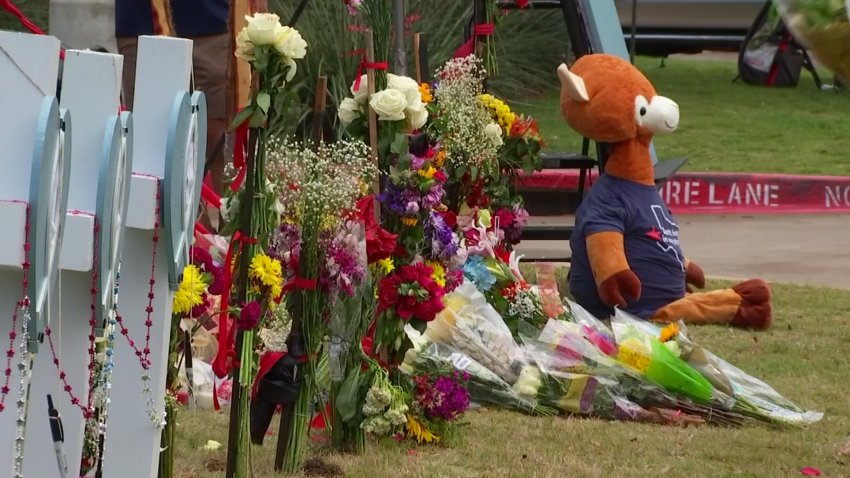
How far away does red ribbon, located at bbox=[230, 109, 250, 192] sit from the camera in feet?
13.3

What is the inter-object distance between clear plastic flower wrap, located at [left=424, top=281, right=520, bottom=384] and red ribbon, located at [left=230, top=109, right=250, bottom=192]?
1.41 metres

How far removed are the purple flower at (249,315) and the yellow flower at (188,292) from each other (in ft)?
0.43

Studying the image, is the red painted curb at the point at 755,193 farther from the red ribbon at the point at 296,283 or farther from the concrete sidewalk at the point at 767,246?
the red ribbon at the point at 296,283

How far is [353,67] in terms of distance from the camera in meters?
11.5

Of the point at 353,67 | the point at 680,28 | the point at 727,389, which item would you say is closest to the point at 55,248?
the point at 727,389

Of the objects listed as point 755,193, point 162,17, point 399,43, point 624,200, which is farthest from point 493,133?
point 755,193

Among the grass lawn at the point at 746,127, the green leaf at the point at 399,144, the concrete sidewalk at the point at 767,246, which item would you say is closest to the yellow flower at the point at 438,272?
the green leaf at the point at 399,144

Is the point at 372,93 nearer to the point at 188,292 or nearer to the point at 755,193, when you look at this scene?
the point at 188,292

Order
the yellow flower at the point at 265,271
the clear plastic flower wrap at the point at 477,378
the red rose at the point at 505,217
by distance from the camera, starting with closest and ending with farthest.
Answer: the yellow flower at the point at 265,271 < the clear plastic flower wrap at the point at 477,378 < the red rose at the point at 505,217

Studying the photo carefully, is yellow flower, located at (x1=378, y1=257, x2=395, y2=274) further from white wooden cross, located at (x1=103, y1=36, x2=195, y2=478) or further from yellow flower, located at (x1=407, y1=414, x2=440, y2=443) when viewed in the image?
white wooden cross, located at (x1=103, y1=36, x2=195, y2=478)

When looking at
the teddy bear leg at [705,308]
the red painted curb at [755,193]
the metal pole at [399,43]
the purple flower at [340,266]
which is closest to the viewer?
the purple flower at [340,266]

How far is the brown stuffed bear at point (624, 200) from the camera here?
671 centimetres

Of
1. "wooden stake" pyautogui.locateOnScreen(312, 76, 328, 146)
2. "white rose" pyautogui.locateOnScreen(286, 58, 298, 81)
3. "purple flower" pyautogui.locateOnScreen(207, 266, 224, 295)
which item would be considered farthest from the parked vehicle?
"white rose" pyautogui.locateOnScreen(286, 58, 298, 81)

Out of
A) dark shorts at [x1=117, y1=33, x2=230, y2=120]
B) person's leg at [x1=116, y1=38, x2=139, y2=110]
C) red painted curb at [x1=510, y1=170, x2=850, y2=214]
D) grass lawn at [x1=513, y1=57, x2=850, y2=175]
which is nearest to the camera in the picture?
person's leg at [x1=116, y1=38, x2=139, y2=110]
